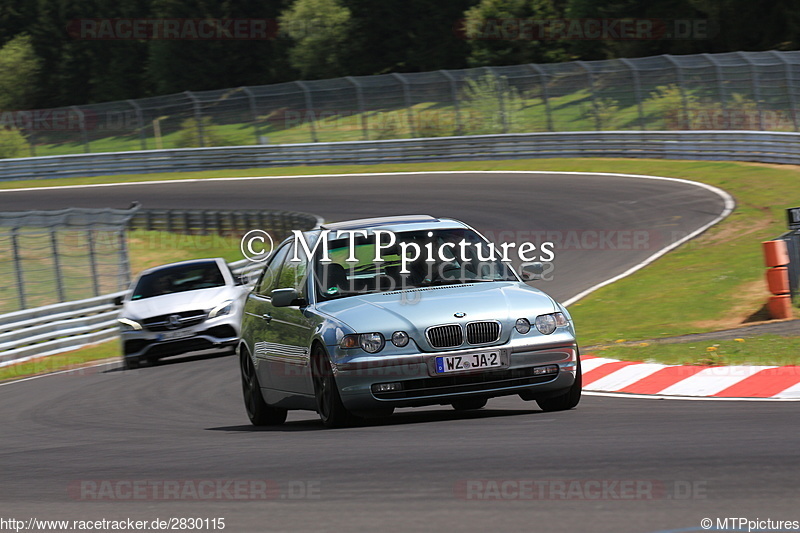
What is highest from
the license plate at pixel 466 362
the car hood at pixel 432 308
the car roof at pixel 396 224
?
the car roof at pixel 396 224

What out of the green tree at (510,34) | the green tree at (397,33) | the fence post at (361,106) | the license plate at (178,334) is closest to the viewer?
the license plate at (178,334)

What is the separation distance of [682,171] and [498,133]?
33.7ft

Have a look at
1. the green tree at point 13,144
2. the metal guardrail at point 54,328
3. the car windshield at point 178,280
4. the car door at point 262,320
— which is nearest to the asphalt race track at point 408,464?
the car door at point 262,320

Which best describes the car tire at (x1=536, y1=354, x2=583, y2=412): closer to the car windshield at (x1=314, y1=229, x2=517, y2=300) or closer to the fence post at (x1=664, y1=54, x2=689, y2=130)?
the car windshield at (x1=314, y1=229, x2=517, y2=300)

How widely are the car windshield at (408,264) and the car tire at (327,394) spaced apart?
0.60m

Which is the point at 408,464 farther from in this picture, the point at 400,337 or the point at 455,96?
the point at 455,96

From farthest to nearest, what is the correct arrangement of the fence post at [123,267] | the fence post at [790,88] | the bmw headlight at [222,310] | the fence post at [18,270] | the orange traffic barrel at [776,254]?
the fence post at [790,88], the fence post at [123,267], the fence post at [18,270], the bmw headlight at [222,310], the orange traffic barrel at [776,254]

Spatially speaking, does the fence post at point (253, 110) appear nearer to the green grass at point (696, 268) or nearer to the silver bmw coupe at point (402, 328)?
the green grass at point (696, 268)

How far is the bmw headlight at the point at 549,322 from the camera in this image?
838cm

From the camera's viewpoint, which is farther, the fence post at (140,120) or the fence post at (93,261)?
the fence post at (140,120)

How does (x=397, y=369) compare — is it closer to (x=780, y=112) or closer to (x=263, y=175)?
(x=780, y=112)

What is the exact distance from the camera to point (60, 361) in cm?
1955

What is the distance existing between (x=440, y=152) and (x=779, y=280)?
92.5ft

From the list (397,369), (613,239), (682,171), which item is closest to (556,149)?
(682,171)
